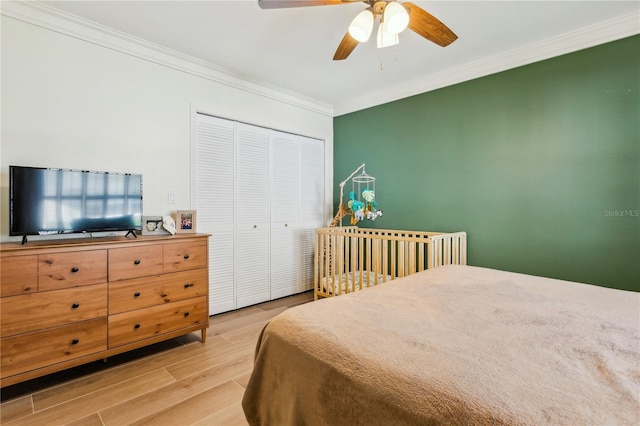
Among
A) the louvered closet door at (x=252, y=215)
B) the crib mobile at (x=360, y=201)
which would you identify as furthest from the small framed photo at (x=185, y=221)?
the crib mobile at (x=360, y=201)

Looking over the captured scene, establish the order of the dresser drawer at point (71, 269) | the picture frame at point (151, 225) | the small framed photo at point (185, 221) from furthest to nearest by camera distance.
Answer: the small framed photo at point (185, 221) → the picture frame at point (151, 225) → the dresser drawer at point (71, 269)

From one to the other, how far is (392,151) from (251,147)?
5.39ft

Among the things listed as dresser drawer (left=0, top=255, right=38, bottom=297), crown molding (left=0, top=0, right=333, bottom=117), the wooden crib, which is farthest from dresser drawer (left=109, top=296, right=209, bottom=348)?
crown molding (left=0, top=0, right=333, bottom=117)

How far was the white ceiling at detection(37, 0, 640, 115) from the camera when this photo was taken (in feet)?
7.02

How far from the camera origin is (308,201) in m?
4.06

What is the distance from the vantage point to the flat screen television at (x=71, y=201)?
1.91m

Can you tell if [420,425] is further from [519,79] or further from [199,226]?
[519,79]

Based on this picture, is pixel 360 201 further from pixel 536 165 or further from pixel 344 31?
pixel 344 31

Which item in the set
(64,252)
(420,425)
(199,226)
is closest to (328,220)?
(199,226)

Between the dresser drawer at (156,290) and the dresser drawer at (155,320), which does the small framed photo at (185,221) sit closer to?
the dresser drawer at (156,290)

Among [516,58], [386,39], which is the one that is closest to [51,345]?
[386,39]

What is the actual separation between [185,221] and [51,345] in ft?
4.04

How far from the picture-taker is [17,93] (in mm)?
2098

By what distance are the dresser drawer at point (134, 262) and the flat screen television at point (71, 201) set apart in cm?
27
